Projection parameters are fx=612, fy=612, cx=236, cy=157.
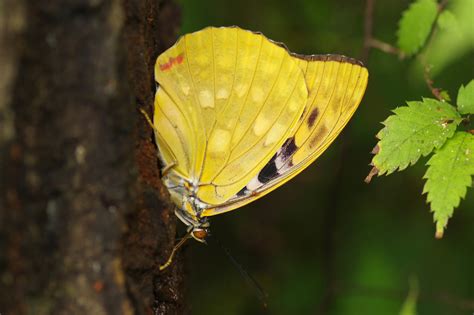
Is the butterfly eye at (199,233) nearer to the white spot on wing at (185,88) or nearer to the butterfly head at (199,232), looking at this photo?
the butterfly head at (199,232)

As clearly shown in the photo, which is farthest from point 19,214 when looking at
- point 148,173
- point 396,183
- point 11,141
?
point 396,183

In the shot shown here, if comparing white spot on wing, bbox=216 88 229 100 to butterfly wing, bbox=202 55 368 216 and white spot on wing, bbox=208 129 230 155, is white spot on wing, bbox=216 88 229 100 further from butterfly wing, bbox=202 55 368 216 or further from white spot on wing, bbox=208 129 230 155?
butterfly wing, bbox=202 55 368 216

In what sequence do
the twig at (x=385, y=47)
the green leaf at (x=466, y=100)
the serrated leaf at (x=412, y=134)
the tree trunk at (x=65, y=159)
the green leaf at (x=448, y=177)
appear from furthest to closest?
the twig at (x=385, y=47) < the green leaf at (x=466, y=100) < the serrated leaf at (x=412, y=134) < the green leaf at (x=448, y=177) < the tree trunk at (x=65, y=159)

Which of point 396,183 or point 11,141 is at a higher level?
point 11,141

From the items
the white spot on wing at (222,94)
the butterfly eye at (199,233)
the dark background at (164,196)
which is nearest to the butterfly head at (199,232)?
the butterfly eye at (199,233)

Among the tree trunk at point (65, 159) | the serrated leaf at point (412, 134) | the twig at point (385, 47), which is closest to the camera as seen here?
the tree trunk at point (65, 159)

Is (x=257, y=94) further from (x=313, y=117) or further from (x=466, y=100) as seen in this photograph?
(x=466, y=100)

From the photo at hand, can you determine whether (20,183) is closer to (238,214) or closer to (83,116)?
(83,116)

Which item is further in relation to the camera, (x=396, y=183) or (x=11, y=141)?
(x=396, y=183)

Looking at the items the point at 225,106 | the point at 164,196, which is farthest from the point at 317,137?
the point at 164,196

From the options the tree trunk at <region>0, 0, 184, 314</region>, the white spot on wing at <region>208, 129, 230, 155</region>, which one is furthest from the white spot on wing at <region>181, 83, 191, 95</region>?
the tree trunk at <region>0, 0, 184, 314</region>
